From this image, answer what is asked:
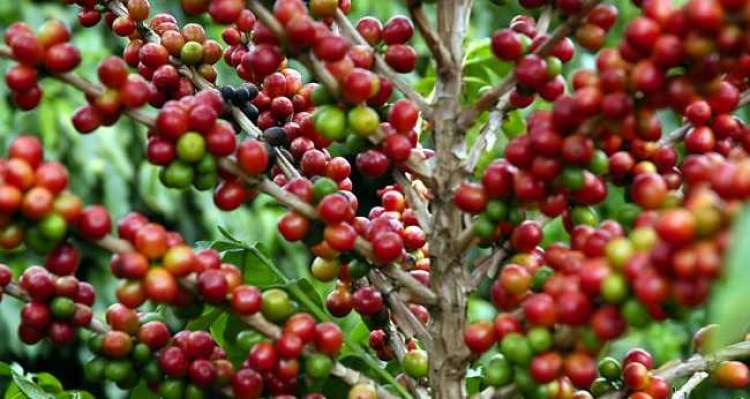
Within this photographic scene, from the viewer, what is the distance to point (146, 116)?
0.94 m

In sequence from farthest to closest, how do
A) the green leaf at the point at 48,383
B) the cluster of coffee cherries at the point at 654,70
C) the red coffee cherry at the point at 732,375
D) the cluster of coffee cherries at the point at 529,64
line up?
1. the green leaf at the point at 48,383
2. the red coffee cherry at the point at 732,375
3. the cluster of coffee cherries at the point at 529,64
4. the cluster of coffee cherries at the point at 654,70

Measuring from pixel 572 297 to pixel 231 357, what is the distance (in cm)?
46

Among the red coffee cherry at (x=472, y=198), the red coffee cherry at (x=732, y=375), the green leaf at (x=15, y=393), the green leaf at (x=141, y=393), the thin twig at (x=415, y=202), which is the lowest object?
the green leaf at (x=15, y=393)

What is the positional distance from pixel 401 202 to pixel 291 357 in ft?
1.04

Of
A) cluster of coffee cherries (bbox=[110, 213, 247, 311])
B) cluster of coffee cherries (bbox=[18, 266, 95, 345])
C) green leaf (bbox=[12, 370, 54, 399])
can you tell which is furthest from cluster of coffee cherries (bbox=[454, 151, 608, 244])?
green leaf (bbox=[12, 370, 54, 399])

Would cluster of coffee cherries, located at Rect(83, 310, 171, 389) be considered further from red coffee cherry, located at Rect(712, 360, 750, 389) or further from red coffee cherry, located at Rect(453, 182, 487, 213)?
red coffee cherry, located at Rect(712, 360, 750, 389)

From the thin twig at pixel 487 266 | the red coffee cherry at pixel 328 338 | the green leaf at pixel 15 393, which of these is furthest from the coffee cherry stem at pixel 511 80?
the green leaf at pixel 15 393

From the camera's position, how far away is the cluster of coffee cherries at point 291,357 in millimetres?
927

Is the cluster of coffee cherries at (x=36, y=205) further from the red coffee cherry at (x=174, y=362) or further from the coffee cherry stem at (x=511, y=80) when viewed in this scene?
the coffee cherry stem at (x=511, y=80)

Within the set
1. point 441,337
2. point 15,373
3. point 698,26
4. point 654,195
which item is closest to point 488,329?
point 441,337

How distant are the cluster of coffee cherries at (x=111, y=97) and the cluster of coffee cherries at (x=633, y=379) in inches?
19.7

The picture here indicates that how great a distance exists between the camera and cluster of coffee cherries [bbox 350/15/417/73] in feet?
3.39

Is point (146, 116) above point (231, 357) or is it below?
above

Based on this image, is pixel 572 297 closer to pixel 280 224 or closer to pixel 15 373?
pixel 280 224
